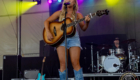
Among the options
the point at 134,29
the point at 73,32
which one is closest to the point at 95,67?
the point at 134,29

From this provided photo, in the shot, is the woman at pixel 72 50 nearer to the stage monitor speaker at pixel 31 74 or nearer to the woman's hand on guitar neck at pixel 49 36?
the woman's hand on guitar neck at pixel 49 36

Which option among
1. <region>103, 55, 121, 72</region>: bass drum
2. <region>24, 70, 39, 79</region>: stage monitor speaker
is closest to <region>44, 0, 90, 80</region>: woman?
<region>24, 70, 39, 79</region>: stage monitor speaker

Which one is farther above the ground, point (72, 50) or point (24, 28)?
point (24, 28)

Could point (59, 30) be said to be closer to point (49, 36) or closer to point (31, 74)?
point (49, 36)

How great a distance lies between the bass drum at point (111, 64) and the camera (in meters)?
5.54

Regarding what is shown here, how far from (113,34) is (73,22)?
14.1 feet

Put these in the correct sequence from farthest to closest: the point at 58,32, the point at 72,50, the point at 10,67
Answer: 1. the point at 10,67
2. the point at 58,32
3. the point at 72,50

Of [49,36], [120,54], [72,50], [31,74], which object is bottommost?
[31,74]

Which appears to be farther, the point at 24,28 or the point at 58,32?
the point at 24,28

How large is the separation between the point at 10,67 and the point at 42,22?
6.83 ft

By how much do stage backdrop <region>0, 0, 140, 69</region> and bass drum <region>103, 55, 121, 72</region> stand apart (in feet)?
4.13

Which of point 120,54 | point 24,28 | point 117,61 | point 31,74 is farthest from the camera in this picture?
point 24,28

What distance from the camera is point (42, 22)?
20.8ft

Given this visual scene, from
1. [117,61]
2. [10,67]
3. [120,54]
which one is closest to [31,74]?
[10,67]
